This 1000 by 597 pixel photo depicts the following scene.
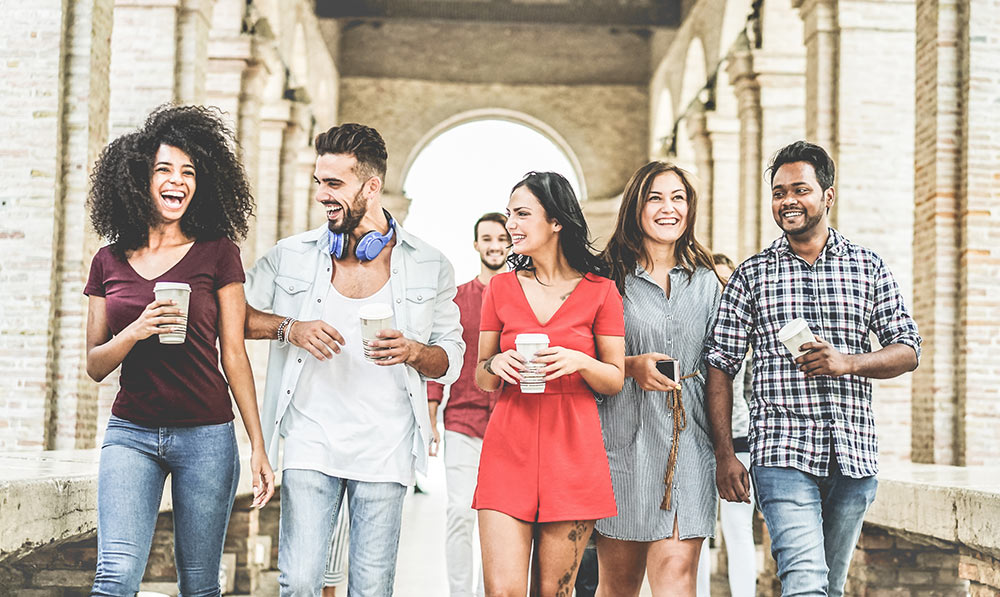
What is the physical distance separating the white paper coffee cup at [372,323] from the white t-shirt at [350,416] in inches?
11.2

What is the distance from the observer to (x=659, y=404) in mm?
3871

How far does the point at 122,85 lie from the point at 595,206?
44.0ft

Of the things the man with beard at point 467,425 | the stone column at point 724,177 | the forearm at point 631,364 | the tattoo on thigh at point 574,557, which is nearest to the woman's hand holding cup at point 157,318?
the tattoo on thigh at point 574,557

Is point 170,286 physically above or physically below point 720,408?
above

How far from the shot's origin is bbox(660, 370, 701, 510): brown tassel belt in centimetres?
378

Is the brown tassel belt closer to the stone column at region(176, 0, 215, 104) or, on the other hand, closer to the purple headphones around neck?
the purple headphones around neck

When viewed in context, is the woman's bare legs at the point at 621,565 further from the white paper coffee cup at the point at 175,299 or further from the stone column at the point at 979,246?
the stone column at the point at 979,246

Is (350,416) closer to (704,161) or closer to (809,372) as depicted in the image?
(809,372)

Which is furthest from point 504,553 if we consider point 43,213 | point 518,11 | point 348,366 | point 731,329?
point 518,11

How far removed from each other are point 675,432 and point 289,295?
1310 millimetres

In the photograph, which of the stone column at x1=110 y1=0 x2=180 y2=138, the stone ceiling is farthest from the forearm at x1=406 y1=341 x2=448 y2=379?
the stone ceiling

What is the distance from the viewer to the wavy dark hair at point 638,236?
3.97m

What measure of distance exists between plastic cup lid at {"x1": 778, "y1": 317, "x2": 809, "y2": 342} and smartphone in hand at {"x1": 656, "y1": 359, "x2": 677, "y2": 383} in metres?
0.34

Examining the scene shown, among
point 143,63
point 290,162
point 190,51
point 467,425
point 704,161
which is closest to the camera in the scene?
point 467,425
